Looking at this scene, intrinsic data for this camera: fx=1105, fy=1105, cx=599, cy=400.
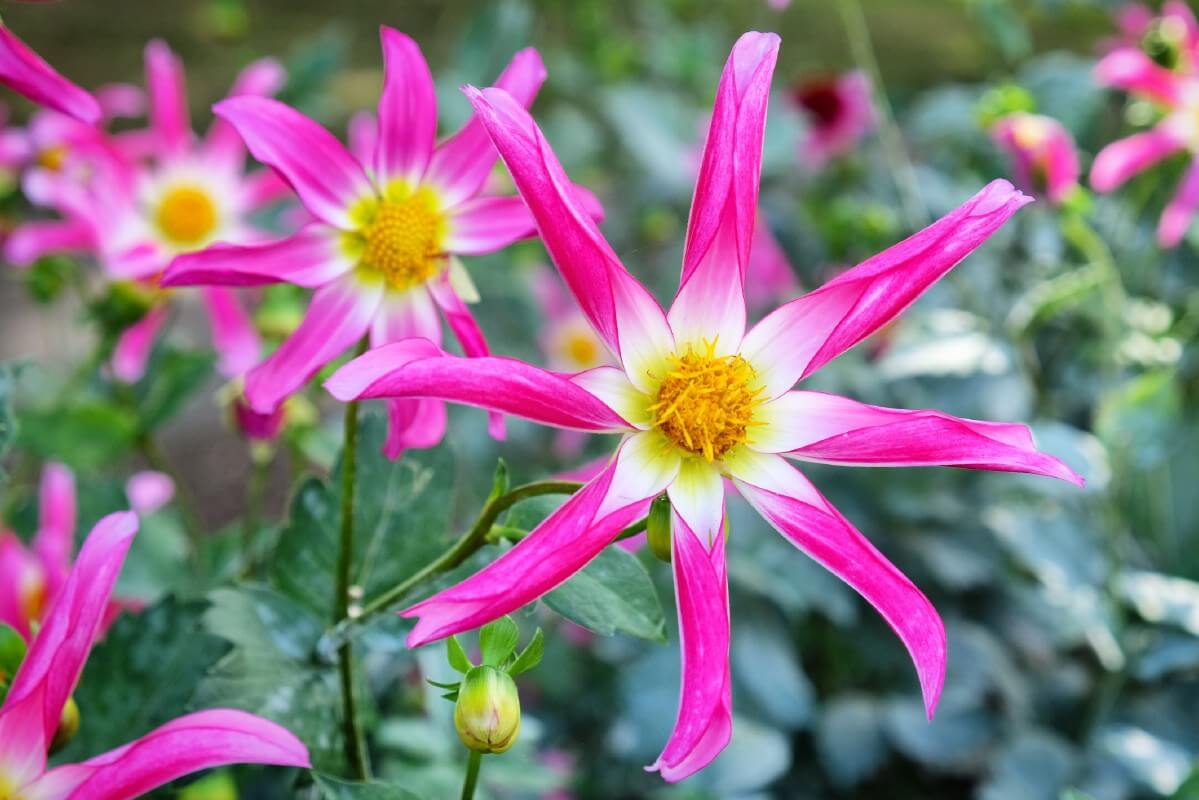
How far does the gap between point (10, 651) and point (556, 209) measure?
0.89ft

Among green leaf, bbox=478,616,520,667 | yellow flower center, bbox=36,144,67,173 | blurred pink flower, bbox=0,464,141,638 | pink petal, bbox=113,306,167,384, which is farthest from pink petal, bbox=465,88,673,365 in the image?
yellow flower center, bbox=36,144,67,173

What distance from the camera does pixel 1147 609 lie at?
3.14 feet

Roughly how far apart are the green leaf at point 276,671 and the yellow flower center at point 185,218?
1.70 ft

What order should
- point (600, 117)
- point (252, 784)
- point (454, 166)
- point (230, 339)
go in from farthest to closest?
1. point (600, 117)
2. point (230, 339)
3. point (252, 784)
4. point (454, 166)

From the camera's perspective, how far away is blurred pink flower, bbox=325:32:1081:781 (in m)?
0.32

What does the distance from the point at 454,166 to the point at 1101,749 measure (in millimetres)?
809

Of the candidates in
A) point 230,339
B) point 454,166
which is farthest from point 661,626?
point 230,339

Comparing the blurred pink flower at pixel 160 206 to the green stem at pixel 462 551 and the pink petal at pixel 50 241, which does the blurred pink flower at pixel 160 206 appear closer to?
the pink petal at pixel 50 241

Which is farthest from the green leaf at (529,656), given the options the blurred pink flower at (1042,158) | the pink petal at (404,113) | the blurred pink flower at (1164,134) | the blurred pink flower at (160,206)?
the blurred pink flower at (1164,134)

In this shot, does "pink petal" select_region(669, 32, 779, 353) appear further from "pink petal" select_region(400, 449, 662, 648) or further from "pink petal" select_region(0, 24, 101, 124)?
"pink petal" select_region(0, 24, 101, 124)

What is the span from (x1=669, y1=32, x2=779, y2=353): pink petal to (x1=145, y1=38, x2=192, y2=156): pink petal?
1.92ft

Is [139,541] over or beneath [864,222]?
beneath

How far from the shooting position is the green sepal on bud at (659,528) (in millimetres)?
373

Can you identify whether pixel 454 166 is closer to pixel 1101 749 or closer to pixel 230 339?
pixel 230 339
